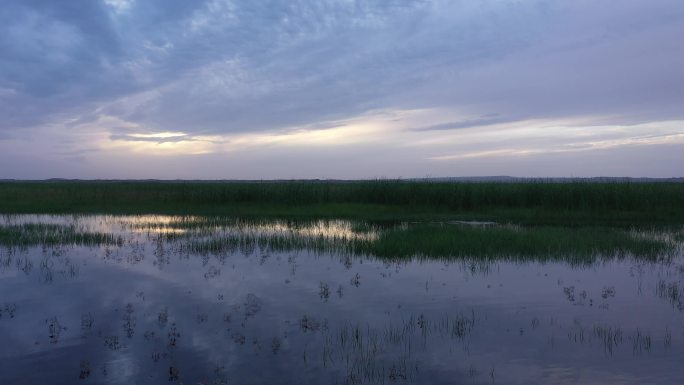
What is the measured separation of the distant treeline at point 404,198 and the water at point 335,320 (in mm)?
14904

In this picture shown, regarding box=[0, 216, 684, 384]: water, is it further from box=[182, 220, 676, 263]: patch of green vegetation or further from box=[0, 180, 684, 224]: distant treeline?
box=[0, 180, 684, 224]: distant treeline

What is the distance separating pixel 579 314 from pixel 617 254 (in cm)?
667

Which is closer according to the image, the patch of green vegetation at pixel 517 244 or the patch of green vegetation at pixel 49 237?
the patch of green vegetation at pixel 517 244

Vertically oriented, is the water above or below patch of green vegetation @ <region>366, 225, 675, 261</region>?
below

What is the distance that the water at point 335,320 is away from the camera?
20.9ft

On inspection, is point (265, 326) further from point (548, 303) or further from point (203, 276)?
point (548, 303)

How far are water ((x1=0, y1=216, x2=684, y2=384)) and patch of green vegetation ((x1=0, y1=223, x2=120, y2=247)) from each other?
→ 234 centimetres

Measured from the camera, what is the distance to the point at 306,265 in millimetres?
12961

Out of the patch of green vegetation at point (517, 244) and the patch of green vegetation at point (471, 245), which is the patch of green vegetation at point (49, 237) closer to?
the patch of green vegetation at point (471, 245)

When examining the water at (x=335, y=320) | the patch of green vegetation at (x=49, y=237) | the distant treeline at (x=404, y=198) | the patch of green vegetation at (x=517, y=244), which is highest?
the distant treeline at (x=404, y=198)

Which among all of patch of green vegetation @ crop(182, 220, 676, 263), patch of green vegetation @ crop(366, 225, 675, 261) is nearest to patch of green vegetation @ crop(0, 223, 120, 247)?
patch of green vegetation @ crop(182, 220, 676, 263)

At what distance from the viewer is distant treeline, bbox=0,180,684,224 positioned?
90.0 ft

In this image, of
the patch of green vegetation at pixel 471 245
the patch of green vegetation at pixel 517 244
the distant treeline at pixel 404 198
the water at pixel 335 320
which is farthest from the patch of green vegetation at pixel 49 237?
the distant treeline at pixel 404 198

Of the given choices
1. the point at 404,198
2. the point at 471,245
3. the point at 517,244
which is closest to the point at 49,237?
the point at 471,245
